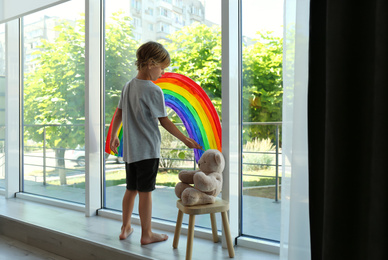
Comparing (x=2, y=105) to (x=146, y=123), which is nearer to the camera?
(x=146, y=123)

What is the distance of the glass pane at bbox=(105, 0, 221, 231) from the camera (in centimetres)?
210

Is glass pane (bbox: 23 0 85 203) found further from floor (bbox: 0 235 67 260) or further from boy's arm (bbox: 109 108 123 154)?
boy's arm (bbox: 109 108 123 154)

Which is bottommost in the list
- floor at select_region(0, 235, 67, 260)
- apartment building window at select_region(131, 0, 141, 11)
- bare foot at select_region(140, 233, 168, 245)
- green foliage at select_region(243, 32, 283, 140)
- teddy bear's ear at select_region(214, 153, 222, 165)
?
floor at select_region(0, 235, 67, 260)

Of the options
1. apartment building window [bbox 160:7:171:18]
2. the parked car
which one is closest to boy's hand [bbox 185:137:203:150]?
apartment building window [bbox 160:7:171:18]

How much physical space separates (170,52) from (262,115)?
811 mm

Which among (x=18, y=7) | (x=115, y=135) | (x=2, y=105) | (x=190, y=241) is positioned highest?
(x=18, y=7)

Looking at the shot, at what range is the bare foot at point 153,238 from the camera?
1.97 meters

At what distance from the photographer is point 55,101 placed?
2980mm

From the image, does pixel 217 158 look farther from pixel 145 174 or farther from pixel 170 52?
pixel 170 52

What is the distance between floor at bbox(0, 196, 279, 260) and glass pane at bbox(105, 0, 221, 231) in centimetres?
A: 24
